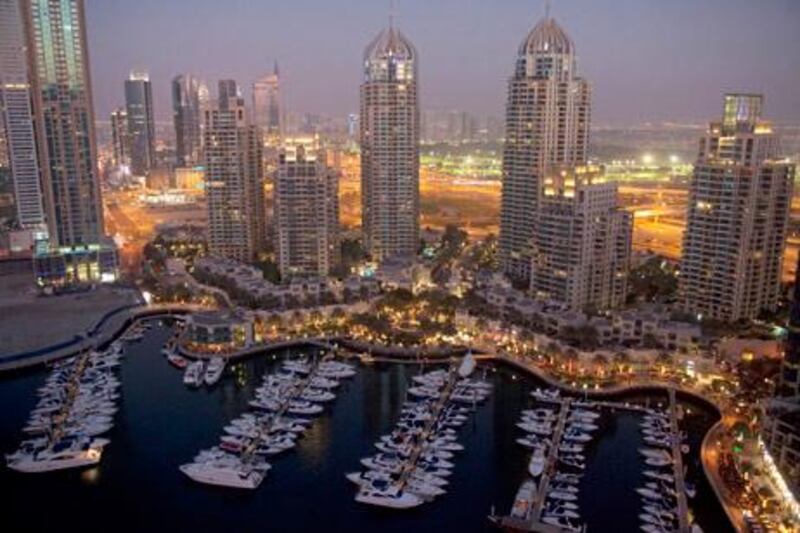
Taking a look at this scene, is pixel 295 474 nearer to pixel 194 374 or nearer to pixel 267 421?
pixel 267 421

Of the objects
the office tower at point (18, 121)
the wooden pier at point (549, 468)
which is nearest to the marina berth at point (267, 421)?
the wooden pier at point (549, 468)

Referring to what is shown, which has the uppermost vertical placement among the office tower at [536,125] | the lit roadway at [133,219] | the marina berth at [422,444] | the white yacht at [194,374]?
the office tower at [536,125]

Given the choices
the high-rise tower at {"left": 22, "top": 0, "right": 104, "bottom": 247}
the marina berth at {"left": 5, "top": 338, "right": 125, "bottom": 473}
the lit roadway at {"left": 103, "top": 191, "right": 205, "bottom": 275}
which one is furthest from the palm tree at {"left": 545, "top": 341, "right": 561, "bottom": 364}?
the lit roadway at {"left": 103, "top": 191, "right": 205, "bottom": 275}

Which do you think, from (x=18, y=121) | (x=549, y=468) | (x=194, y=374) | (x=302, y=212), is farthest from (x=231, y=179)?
(x=549, y=468)

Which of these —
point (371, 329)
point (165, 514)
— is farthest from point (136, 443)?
point (371, 329)

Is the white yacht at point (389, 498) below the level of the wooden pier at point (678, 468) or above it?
below

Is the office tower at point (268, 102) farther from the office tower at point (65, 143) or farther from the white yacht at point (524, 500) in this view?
the white yacht at point (524, 500)

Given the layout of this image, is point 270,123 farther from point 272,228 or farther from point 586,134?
point 586,134

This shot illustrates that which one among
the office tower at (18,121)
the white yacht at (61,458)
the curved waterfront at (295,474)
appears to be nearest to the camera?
the curved waterfront at (295,474)
